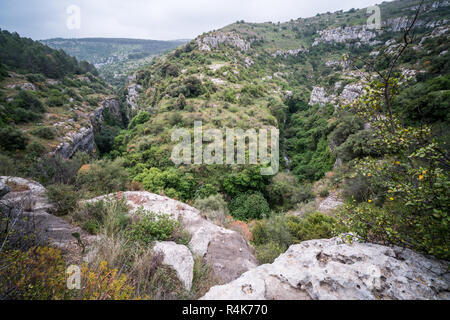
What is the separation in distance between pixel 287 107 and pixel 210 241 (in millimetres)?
46334

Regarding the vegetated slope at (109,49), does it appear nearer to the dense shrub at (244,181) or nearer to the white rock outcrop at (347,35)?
the white rock outcrop at (347,35)

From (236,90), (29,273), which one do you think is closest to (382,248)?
(29,273)

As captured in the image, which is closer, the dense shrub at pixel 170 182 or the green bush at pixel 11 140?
the green bush at pixel 11 140

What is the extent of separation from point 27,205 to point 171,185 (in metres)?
12.1

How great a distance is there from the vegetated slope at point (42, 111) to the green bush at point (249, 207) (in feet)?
50.4

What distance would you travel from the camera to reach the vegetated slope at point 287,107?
521 inches

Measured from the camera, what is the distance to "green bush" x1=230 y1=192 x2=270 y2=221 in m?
16.2

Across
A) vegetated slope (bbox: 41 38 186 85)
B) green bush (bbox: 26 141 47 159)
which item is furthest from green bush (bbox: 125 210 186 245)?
vegetated slope (bbox: 41 38 186 85)

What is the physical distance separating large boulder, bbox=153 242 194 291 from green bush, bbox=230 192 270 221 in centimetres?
1198

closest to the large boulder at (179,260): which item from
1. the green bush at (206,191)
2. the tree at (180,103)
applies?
the green bush at (206,191)

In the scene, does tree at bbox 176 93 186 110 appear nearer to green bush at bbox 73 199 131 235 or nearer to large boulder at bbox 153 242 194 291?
green bush at bbox 73 199 131 235

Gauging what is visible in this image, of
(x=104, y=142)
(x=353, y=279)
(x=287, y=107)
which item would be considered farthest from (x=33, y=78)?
(x=287, y=107)
